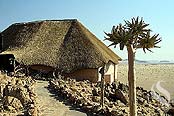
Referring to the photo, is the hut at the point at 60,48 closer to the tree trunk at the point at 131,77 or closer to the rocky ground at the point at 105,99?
the rocky ground at the point at 105,99

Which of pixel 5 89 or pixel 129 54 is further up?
pixel 129 54

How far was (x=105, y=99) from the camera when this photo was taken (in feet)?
84.3

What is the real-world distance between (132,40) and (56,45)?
71.5 feet

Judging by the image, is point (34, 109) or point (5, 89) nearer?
point (34, 109)

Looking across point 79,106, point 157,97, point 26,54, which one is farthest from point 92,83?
point 79,106

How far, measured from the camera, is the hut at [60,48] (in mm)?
33781

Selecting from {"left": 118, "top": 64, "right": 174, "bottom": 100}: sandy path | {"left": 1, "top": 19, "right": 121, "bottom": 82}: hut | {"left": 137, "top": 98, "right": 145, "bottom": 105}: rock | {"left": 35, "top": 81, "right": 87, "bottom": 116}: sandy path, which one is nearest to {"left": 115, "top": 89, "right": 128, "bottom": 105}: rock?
{"left": 137, "top": 98, "right": 145, "bottom": 105}: rock

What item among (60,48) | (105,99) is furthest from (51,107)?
(60,48)

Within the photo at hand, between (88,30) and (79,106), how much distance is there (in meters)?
20.0

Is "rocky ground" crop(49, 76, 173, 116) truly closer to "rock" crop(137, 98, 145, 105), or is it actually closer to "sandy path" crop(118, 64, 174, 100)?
"rock" crop(137, 98, 145, 105)

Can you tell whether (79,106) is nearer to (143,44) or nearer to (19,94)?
(19,94)

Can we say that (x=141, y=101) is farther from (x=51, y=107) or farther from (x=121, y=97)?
(x=51, y=107)

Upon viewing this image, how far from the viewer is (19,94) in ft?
58.3

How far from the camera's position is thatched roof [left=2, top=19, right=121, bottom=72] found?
34156mm
